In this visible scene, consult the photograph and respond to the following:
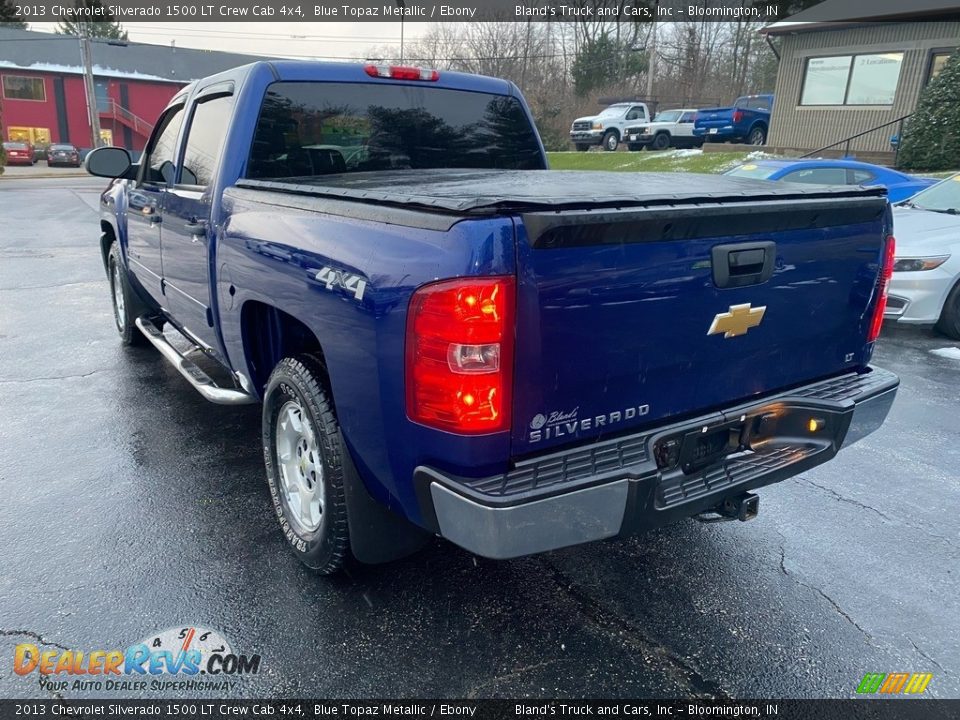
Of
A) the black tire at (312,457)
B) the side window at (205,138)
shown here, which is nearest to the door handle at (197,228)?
the side window at (205,138)

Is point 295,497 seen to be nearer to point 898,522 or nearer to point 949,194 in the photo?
point 898,522

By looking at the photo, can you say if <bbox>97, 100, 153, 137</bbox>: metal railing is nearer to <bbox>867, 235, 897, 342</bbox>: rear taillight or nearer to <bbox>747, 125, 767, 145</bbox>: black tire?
<bbox>747, 125, 767, 145</bbox>: black tire

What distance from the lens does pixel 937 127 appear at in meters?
16.8

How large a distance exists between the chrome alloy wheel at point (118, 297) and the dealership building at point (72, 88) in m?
50.9

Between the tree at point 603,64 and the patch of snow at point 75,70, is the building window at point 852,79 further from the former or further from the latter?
the patch of snow at point 75,70

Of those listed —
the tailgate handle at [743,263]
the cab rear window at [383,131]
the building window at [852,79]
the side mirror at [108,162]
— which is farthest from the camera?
the building window at [852,79]

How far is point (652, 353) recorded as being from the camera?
7.83ft

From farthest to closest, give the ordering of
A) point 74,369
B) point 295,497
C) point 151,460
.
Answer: point 74,369, point 151,460, point 295,497

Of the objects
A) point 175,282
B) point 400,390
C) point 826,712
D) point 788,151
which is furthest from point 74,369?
point 788,151

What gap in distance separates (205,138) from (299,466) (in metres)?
2.05

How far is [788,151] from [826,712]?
23.4 m

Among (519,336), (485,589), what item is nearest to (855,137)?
(485,589)

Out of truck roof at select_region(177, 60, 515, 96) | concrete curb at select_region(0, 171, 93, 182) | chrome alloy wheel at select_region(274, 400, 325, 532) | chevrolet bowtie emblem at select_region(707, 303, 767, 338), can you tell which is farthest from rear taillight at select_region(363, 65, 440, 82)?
concrete curb at select_region(0, 171, 93, 182)

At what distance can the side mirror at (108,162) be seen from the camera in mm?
4852
